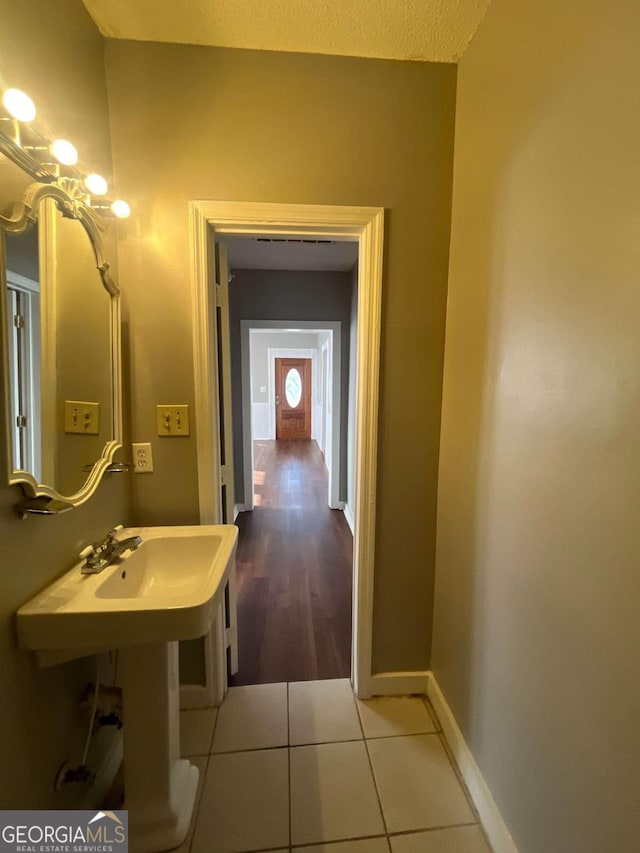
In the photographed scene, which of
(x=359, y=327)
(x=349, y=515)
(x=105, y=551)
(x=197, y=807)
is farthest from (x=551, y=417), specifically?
(x=349, y=515)

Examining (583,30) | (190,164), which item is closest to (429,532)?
(583,30)

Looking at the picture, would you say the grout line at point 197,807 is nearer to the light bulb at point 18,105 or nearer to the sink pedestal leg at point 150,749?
the sink pedestal leg at point 150,749

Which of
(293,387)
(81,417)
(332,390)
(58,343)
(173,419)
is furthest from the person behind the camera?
(293,387)

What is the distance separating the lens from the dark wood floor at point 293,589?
1.90 meters

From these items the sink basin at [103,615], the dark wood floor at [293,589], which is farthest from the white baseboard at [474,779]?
the sink basin at [103,615]

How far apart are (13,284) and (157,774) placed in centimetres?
146

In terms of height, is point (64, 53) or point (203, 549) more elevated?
point (64, 53)

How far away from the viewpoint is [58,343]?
3.47 feet

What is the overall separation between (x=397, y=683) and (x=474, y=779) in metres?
0.46

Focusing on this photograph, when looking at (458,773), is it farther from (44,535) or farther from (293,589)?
(44,535)

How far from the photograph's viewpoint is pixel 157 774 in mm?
1136

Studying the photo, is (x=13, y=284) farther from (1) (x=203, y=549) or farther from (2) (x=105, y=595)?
(1) (x=203, y=549)

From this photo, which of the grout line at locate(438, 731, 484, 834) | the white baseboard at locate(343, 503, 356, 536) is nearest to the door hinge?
the grout line at locate(438, 731, 484, 834)

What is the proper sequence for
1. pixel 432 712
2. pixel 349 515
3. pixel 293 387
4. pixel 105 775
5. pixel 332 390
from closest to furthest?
1. pixel 105 775
2. pixel 432 712
3. pixel 349 515
4. pixel 332 390
5. pixel 293 387
